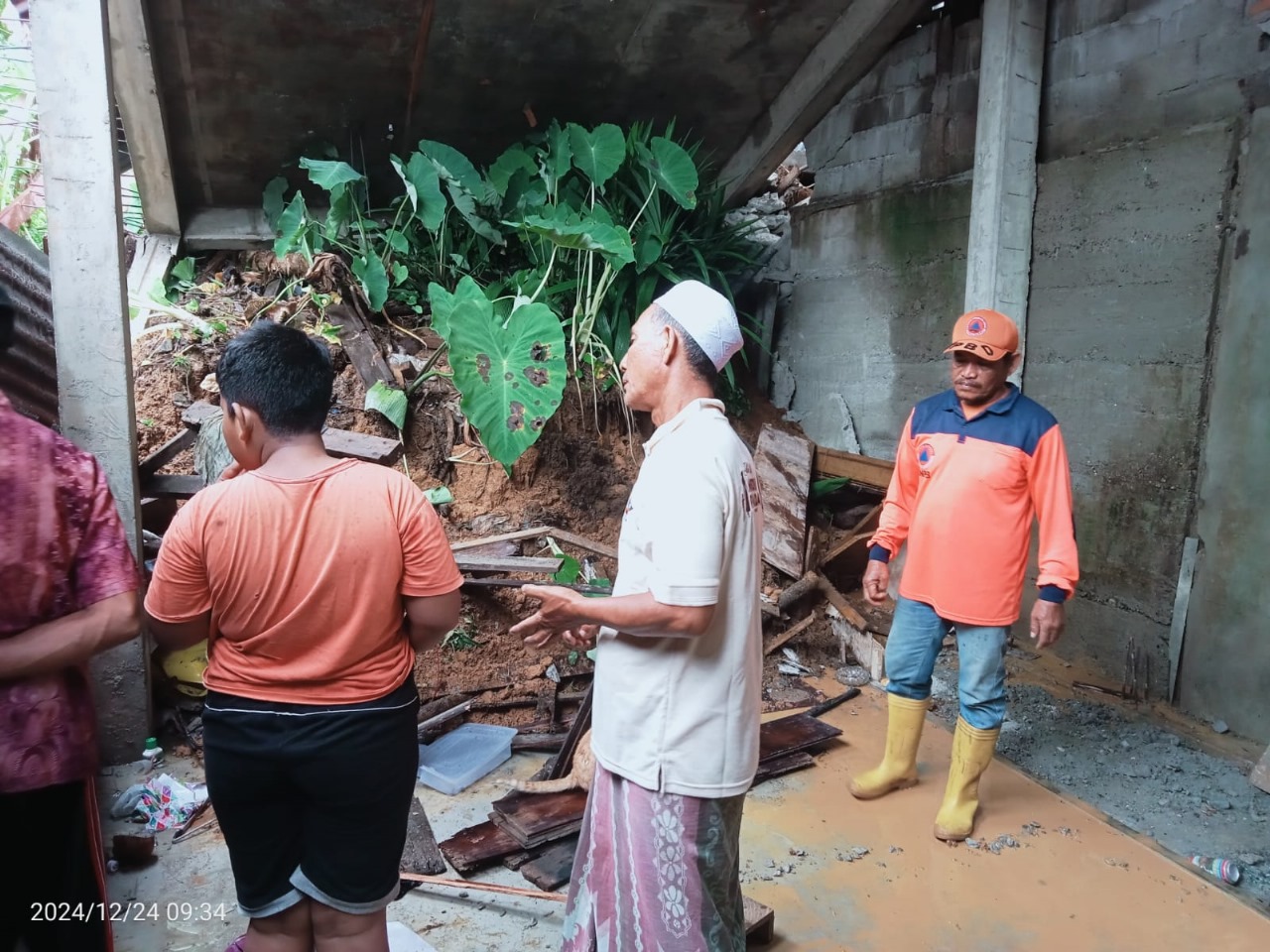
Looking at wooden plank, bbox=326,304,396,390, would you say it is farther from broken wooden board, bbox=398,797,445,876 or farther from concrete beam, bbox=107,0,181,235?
broken wooden board, bbox=398,797,445,876

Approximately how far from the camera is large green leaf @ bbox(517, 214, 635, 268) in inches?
182

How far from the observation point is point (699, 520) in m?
1.46

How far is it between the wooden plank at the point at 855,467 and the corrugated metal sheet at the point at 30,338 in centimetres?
406

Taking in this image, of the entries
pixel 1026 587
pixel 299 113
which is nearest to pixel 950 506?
pixel 1026 587

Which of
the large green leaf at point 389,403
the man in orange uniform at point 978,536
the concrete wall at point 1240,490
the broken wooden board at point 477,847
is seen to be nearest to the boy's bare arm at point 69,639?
the broken wooden board at point 477,847

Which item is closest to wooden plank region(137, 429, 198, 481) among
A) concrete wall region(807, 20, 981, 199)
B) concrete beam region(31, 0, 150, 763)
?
concrete beam region(31, 0, 150, 763)

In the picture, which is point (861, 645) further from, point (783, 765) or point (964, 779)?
point (964, 779)

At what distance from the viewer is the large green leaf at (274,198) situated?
5.53 meters

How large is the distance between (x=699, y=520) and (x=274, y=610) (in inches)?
32.5

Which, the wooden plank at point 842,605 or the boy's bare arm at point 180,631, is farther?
the wooden plank at point 842,605

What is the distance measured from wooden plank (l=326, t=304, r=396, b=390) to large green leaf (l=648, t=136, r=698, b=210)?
→ 2.07 metres

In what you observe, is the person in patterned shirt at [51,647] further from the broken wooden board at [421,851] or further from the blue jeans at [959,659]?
the blue jeans at [959,659]

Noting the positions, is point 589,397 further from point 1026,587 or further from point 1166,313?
point 1166,313

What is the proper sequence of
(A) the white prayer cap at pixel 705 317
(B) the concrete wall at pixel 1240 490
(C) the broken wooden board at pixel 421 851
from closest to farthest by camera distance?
1. (A) the white prayer cap at pixel 705 317
2. (C) the broken wooden board at pixel 421 851
3. (B) the concrete wall at pixel 1240 490
